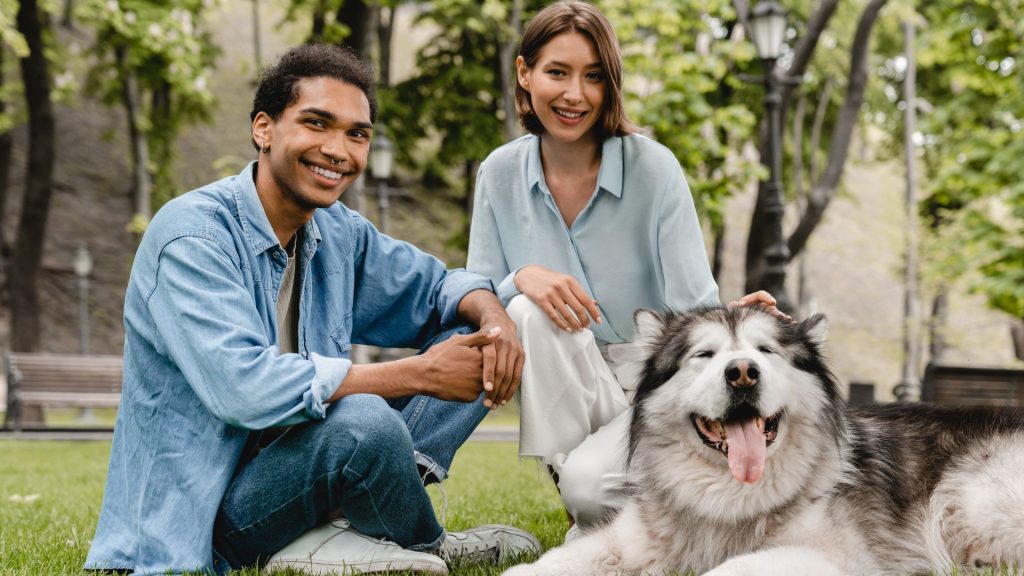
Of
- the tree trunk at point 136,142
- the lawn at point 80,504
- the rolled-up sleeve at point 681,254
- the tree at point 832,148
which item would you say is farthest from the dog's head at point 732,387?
the tree trunk at point 136,142

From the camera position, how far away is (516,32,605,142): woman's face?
4.12m

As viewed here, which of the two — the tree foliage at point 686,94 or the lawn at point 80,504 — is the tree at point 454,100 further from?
the lawn at point 80,504

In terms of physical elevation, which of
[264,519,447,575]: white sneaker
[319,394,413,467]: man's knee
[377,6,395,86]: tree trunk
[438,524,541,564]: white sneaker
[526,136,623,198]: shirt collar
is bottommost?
[438,524,541,564]: white sneaker

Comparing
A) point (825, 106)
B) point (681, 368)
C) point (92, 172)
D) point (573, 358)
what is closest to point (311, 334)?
point (573, 358)

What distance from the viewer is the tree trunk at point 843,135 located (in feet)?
48.9

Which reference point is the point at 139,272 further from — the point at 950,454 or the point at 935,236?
the point at 935,236

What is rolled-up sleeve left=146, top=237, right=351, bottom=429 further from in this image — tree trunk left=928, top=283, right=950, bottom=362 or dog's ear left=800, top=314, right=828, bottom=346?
tree trunk left=928, top=283, right=950, bottom=362

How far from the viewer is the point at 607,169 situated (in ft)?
14.0

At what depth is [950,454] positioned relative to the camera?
3.62 metres

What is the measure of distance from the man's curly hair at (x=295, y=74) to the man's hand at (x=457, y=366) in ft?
3.67

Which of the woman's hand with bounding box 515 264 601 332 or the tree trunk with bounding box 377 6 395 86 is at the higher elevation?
the tree trunk with bounding box 377 6 395 86

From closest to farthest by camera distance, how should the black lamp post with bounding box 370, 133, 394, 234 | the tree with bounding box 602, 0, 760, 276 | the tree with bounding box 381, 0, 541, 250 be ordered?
the tree with bounding box 602, 0, 760, 276 < the black lamp post with bounding box 370, 133, 394, 234 < the tree with bounding box 381, 0, 541, 250

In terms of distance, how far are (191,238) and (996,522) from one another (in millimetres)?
3125

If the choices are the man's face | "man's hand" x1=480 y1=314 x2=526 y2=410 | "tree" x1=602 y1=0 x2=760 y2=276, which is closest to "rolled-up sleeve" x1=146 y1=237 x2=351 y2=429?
the man's face
